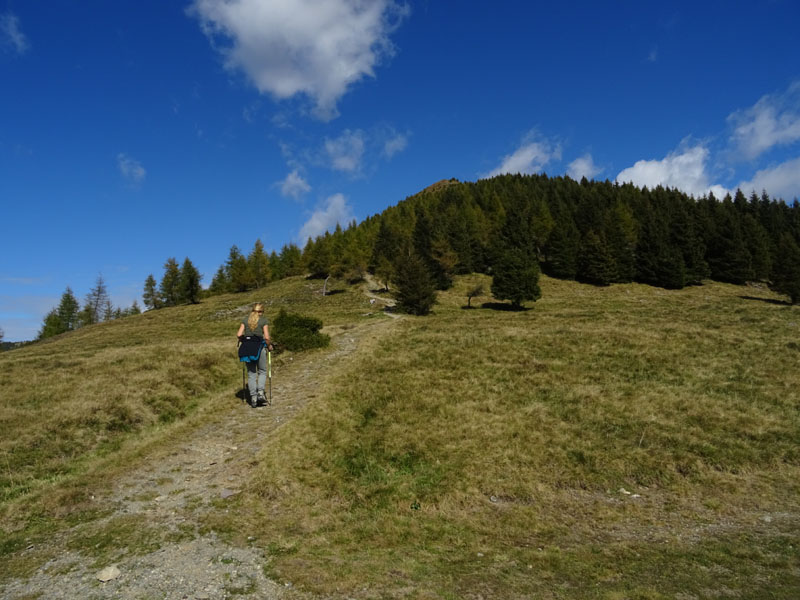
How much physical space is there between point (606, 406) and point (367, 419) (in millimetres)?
8910

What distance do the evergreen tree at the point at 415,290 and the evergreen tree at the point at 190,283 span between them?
174ft

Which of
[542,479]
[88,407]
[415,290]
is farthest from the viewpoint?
[415,290]

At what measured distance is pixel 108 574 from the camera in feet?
19.7

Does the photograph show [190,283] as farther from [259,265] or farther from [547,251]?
[547,251]

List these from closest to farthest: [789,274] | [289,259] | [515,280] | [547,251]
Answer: [789,274] < [515,280] < [547,251] < [289,259]

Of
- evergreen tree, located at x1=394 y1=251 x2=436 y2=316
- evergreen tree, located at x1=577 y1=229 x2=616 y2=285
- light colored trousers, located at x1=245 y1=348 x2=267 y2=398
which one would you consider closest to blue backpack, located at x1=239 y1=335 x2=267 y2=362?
light colored trousers, located at x1=245 y1=348 x2=267 y2=398

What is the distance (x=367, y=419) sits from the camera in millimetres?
15125

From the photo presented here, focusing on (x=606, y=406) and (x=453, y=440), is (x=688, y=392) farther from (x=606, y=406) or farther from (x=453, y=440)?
(x=453, y=440)

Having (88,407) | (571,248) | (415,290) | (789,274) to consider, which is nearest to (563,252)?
(571,248)

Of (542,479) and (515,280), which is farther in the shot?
(515,280)

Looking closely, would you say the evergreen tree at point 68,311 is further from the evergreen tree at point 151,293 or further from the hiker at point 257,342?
the hiker at point 257,342

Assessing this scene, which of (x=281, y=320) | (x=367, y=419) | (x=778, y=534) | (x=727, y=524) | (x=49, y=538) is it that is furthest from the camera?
(x=281, y=320)

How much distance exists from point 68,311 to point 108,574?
11527 cm

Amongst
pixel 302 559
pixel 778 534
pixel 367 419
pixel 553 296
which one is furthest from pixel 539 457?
pixel 553 296
